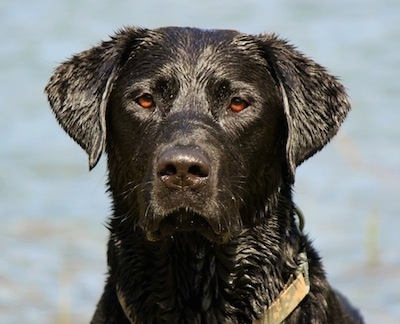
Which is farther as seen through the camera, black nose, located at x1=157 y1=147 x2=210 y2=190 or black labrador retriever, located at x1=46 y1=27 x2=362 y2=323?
black labrador retriever, located at x1=46 y1=27 x2=362 y2=323

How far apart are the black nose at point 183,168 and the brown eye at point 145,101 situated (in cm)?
51

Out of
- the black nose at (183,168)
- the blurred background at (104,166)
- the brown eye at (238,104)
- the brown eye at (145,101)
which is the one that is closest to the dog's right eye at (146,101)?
the brown eye at (145,101)

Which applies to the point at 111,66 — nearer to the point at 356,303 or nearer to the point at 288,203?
the point at 288,203

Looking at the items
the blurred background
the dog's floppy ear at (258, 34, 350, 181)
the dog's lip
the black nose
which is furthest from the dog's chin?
the blurred background

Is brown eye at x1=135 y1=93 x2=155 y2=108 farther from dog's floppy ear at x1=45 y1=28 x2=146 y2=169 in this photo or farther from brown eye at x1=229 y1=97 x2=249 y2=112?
brown eye at x1=229 y1=97 x2=249 y2=112

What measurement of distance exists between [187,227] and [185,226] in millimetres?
13

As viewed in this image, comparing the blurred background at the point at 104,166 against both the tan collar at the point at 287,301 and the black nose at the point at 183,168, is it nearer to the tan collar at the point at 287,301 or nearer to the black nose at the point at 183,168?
the tan collar at the point at 287,301

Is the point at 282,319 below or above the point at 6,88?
below

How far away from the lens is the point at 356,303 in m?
10.5

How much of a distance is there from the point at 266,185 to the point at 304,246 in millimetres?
412

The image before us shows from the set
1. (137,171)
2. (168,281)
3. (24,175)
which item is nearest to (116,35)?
(137,171)

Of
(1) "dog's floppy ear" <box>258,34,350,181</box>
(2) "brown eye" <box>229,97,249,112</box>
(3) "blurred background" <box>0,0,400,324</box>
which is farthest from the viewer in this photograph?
(3) "blurred background" <box>0,0,400,324</box>

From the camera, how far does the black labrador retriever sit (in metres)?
7.12

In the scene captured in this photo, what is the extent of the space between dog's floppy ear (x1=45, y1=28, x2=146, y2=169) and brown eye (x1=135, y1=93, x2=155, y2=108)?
22cm
